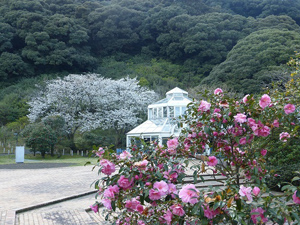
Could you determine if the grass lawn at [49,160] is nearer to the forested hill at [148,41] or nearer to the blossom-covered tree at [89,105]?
the blossom-covered tree at [89,105]

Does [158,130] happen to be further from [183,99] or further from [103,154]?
[103,154]

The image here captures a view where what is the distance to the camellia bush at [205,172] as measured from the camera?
2.30 metres

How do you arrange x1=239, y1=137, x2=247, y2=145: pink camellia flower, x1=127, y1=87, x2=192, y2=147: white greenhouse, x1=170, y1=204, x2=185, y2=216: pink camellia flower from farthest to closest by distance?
1. x1=127, y1=87, x2=192, y2=147: white greenhouse
2. x1=239, y1=137, x2=247, y2=145: pink camellia flower
3. x1=170, y1=204, x2=185, y2=216: pink camellia flower

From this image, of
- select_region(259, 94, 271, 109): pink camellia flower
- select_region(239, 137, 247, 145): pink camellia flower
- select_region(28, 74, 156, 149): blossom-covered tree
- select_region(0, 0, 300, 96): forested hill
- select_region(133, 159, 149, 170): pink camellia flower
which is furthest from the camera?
select_region(0, 0, 300, 96): forested hill

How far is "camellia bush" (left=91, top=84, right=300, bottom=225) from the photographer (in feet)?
7.56

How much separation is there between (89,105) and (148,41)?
26.9 meters

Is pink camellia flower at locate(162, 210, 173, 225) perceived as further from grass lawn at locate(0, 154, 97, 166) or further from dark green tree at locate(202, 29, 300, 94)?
dark green tree at locate(202, 29, 300, 94)

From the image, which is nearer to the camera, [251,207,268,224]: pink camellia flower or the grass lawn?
[251,207,268,224]: pink camellia flower

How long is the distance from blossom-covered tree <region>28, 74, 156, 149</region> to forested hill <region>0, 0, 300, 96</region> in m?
7.33

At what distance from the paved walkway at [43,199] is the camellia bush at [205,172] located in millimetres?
3614

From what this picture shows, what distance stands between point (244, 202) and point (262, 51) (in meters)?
34.3

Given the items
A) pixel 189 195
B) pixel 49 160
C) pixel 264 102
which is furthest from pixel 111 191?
pixel 49 160

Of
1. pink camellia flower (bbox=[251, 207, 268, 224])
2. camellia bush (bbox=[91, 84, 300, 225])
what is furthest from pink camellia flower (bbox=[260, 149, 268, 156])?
pink camellia flower (bbox=[251, 207, 268, 224])

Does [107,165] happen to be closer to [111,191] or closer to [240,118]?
[111,191]
